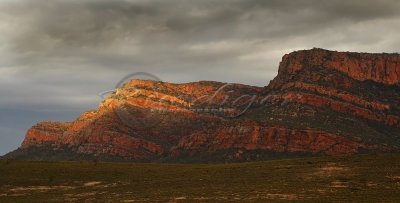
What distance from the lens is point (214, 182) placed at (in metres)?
80.7

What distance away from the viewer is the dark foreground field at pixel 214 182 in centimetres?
6241

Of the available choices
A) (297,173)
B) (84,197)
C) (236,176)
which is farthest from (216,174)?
(84,197)

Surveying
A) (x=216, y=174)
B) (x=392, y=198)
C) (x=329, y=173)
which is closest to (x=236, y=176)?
(x=216, y=174)

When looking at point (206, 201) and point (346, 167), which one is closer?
point (206, 201)

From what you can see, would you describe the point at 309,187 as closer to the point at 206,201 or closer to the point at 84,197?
the point at 206,201

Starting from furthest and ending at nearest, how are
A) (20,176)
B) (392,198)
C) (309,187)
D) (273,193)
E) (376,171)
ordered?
(20,176)
(376,171)
(309,187)
(273,193)
(392,198)

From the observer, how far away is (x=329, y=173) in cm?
8369

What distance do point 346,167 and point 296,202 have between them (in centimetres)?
3716

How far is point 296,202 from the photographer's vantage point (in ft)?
183

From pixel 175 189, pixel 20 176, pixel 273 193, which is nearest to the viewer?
pixel 273 193

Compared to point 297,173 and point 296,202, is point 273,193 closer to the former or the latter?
point 296,202

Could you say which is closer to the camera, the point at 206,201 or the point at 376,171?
the point at 206,201

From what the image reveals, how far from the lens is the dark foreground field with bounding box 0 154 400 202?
6241 cm

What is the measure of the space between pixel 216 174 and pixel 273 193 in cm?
2918
